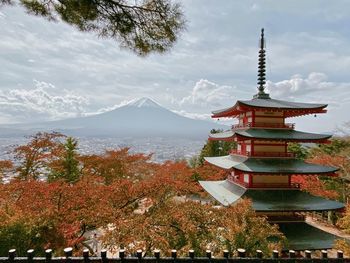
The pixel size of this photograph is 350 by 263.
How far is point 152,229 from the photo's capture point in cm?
909

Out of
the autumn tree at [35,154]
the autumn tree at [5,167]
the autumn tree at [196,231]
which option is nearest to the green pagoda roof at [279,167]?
the autumn tree at [196,231]

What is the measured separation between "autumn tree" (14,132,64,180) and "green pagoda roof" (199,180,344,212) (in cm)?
1448

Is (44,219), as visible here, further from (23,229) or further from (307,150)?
(307,150)

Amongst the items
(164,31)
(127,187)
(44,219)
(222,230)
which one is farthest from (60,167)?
(164,31)

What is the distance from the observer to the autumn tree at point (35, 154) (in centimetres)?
2061

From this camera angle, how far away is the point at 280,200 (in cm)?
1271

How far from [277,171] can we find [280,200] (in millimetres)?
1391

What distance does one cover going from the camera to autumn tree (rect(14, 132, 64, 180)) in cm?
2061

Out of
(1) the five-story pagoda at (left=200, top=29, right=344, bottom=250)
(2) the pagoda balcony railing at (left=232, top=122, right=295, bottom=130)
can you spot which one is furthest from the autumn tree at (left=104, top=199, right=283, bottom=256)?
(2) the pagoda balcony railing at (left=232, top=122, right=295, bottom=130)

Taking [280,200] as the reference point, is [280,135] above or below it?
above

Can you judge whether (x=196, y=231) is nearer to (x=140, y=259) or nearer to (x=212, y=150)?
(x=140, y=259)

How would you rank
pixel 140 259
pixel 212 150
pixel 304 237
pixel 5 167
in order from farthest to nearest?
pixel 212 150 < pixel 5 167 < pixel 304 237 < pixel 140 259

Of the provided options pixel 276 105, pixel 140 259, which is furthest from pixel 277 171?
pixel 140 259

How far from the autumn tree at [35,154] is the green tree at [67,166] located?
152cm
